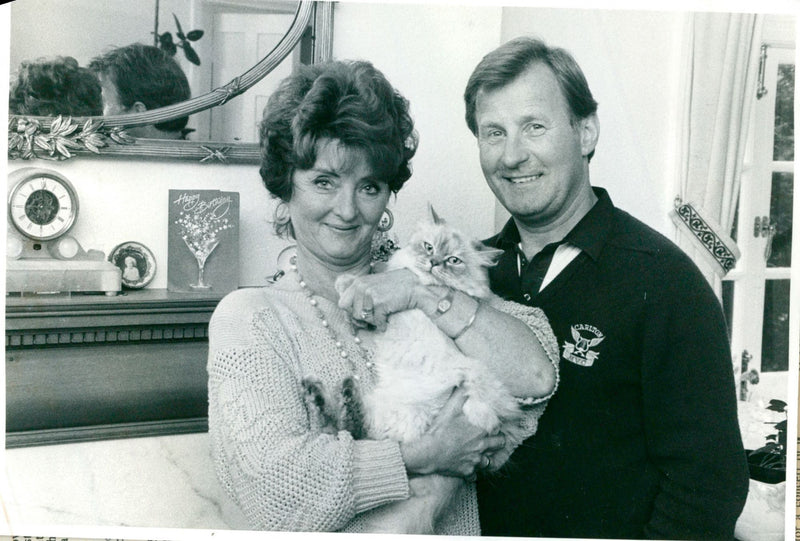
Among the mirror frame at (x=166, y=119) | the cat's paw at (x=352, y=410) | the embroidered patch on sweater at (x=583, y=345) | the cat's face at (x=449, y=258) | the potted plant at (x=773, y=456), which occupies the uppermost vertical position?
the mirror frame at (x=166, y=119)

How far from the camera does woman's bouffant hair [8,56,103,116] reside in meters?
1.79

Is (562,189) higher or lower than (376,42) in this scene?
lower

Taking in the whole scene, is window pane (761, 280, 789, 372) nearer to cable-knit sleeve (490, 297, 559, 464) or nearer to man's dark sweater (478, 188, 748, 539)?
man's dark sweater (478, 188, 748, 539)

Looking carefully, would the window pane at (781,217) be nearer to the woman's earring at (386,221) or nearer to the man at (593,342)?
the man at (593,342)

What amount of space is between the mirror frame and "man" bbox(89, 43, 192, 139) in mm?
16

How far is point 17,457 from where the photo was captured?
1.82m

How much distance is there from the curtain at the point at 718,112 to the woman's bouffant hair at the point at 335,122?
74 cm

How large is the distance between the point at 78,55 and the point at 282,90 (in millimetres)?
559

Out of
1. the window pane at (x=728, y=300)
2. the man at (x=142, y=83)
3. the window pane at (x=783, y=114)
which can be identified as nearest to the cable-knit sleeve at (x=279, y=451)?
the man at (x=142, y=83)

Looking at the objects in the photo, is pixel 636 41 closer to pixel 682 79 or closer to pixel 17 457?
pixel 682 79

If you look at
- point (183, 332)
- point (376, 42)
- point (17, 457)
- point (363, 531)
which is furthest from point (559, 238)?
point (17, 457)

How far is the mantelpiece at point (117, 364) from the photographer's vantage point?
1761 mm

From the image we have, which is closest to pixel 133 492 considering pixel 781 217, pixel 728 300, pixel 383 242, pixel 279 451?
pixel 279 451

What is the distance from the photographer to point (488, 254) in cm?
172
